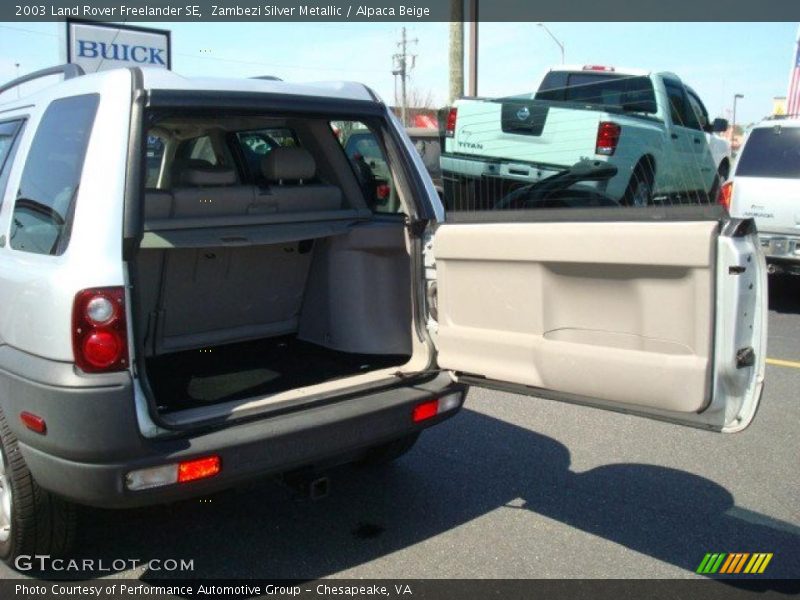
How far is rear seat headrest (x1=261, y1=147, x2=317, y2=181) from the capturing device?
165 inches

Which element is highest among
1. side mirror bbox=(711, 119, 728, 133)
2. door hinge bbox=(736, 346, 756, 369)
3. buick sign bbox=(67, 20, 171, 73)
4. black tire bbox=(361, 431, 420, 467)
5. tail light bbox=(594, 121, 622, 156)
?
buick sign bbox=(67, 20, 171, 73)

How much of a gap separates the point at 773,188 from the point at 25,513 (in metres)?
8.18

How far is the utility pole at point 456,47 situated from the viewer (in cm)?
1717

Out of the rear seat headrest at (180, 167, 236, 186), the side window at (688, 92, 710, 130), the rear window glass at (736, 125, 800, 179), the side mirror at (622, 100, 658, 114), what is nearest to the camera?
the rear seat headrest at (180, 167, 236, 186)

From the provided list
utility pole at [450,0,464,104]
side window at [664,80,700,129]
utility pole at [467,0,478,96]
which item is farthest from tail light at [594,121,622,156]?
utility pole at [450,0,464,104]

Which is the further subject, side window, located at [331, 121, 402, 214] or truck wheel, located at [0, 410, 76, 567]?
side window, located at [331, 121, 402, 214]

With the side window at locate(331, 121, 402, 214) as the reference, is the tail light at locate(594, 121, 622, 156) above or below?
above

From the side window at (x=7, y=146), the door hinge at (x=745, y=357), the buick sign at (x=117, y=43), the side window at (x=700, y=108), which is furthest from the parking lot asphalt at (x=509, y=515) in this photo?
the buick sign at (x=117, y=43)

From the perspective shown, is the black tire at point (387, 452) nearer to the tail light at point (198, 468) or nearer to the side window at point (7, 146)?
the tail light at point (198, 468)

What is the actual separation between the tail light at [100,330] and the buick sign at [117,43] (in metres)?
13.1

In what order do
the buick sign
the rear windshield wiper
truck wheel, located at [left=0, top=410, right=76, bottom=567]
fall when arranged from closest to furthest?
truck wheel, located at [left=0, top=410, right=76, bottom=567] < the rear windshield wiper < the buick sign

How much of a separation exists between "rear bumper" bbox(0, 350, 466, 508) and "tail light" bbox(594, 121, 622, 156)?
3.99 metres

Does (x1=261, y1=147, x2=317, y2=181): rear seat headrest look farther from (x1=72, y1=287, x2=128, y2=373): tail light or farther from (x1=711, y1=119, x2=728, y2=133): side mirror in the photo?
(x1=711, y1=119, x2=728, y2=133): side mirror

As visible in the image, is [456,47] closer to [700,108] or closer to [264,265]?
[700,108]
